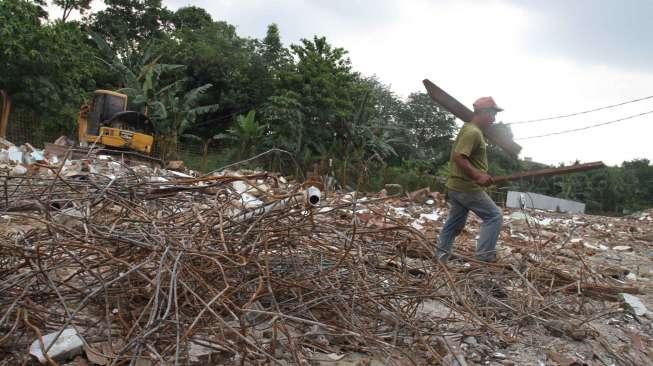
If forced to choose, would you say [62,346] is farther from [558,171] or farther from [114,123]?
[114,123]

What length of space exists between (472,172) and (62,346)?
269cm

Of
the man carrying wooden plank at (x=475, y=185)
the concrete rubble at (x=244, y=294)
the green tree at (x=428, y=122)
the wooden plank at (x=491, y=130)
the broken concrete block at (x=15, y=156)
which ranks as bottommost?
the broken concrete block at (x=15, y=156)

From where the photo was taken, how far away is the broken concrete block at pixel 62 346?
162 centimetres

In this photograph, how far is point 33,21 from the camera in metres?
13.8

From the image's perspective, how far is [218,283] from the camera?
2.11 m

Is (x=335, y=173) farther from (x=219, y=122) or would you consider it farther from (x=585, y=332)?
(x=585, y=332)

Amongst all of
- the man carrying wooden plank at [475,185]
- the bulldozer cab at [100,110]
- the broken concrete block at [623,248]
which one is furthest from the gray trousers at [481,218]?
the bulldozer cab at [100,110]

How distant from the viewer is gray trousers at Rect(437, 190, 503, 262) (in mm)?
3479

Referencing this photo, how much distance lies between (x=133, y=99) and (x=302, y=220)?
600 inches

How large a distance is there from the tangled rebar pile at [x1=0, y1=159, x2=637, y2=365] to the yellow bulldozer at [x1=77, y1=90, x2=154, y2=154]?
1011cm

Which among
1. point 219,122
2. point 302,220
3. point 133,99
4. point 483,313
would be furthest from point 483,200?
point 219,122

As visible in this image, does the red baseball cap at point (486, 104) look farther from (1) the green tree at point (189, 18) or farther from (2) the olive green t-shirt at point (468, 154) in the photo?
(1) the green tree at point (189, 18)

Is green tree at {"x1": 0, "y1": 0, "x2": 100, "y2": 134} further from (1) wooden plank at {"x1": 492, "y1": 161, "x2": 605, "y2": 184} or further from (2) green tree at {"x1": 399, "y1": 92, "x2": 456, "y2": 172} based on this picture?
(2) green tree at {"x1": 399, "y1": 92, "x2": 456, "y2": 172}

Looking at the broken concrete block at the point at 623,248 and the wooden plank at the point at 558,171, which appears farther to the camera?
the broken concrete block at the point at 623,248
